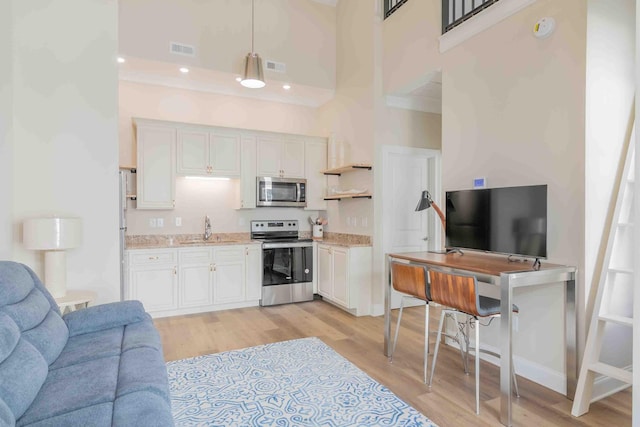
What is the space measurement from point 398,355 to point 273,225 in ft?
9.32

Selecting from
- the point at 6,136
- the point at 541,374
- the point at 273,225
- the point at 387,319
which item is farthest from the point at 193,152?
the point at 541,374

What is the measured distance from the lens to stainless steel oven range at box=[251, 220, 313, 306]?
16.1 ft

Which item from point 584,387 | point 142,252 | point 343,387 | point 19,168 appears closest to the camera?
point 584,387

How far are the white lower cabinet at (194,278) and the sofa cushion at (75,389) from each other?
254cm

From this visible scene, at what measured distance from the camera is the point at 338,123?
17.4ft

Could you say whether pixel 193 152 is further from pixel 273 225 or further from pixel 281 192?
pixel 273 225

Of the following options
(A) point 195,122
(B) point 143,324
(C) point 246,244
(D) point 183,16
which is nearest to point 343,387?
(B) point 143,324

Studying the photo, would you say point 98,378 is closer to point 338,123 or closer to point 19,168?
point 19,168

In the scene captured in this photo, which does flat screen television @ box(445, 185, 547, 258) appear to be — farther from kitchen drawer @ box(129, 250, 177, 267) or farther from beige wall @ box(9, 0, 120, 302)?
kitchen drawer @ box(129, 250, 177, 267)

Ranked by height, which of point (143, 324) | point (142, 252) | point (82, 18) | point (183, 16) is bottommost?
point (143, 324)

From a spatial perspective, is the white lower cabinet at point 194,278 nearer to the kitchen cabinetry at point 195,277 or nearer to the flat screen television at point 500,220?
the kitchen cabinetry at point 195,277

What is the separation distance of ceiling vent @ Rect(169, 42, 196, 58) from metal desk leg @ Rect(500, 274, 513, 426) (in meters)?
4.24

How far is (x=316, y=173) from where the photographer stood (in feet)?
17.9

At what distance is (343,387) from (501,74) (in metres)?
2.76
